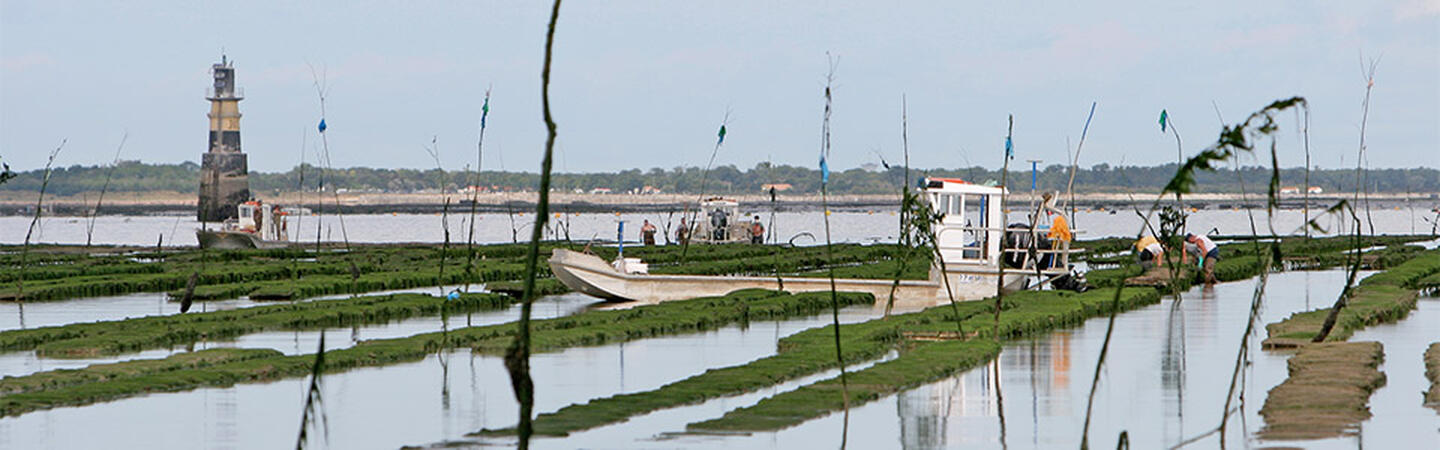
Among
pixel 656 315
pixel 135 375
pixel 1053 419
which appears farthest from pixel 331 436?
pixel 656 315

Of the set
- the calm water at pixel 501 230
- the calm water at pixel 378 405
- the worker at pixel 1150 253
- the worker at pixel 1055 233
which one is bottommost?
the calm water at pixel 501 230

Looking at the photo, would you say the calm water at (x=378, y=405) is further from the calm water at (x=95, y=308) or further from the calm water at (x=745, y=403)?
the calm water at (x=95, y=308)

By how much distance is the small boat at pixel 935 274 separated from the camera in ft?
100

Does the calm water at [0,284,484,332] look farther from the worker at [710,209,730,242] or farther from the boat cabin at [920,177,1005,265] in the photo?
the worker at [710,209,730,242]

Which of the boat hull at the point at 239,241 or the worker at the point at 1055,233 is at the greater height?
the worker at the point at 1055,233

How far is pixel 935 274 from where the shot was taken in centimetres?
3002

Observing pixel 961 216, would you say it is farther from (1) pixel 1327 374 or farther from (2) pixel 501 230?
(2) pixel 501 230

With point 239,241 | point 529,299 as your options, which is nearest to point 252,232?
point 239,241

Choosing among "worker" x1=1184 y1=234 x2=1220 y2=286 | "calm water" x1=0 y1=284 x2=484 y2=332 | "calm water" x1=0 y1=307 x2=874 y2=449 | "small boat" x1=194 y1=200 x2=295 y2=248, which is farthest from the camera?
"small boat" x1=194 y1=200 x2=295 y2=248

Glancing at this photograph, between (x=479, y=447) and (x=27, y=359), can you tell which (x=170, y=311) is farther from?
(x=479, y=447)

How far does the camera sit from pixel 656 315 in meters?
26.6

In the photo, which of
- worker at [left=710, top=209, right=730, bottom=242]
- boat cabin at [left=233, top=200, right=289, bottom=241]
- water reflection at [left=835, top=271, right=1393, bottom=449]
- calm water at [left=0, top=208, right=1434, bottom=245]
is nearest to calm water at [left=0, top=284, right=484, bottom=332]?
water reflection at [left=835, top=271, right=1393, bottom=449]

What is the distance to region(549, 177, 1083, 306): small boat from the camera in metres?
30.5

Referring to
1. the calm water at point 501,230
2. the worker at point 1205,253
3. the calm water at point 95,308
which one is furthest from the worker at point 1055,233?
the calm water at point 501,230
